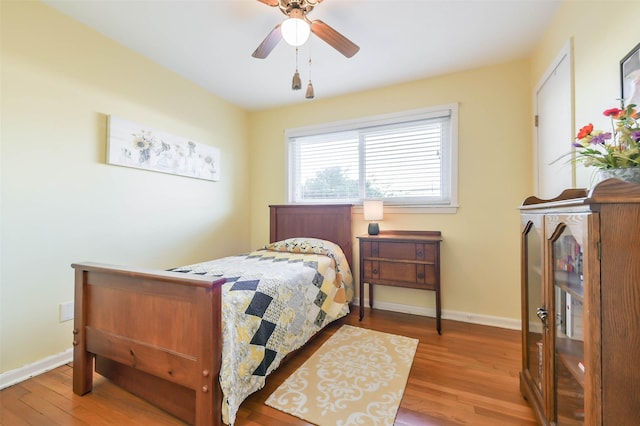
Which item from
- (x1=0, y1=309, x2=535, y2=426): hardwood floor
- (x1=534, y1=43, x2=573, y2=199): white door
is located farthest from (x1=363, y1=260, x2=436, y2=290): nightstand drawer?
(x1=534, y1=43, x2=573, y2=199): white door

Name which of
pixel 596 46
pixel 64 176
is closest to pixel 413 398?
→ pixel 596 46

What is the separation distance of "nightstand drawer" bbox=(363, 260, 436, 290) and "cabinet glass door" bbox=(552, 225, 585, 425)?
1.34 metres

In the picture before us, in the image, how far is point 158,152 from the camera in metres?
2.55

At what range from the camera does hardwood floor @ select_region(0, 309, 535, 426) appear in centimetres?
138

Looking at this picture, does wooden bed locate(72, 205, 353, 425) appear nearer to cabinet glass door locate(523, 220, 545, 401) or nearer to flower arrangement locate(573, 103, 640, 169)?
cabinet glass door locate(523, 220, 545, 401)

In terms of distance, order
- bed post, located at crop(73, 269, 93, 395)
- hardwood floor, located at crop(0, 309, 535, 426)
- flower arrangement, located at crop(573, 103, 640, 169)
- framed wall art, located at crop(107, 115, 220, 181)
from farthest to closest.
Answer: framed wall art, located at crop(107, 115, 220, 181), bed post, located at crop(73, 269, 93, 395), hardwood floor, located at crop(0, 309, 535, 426), flower arrangement, located at crop(573, 103, 640, 169)

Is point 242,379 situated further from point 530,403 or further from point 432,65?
point 432,65

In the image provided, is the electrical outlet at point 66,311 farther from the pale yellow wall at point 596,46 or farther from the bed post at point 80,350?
the pale yellow wall at point 596,46

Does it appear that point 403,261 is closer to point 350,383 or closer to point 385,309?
point 385,309

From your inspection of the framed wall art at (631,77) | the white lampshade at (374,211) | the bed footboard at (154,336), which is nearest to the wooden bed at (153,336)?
the bed footboard at (154,336)

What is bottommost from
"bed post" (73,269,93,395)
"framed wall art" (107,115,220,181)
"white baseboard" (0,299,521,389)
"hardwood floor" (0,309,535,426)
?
"hardwood floor" (0,309,535,426)

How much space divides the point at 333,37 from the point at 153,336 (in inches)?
81.1

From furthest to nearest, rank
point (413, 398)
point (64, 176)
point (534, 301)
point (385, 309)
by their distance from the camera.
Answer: point (385, 309) < point (64, 176) < point (413, 398) < point (534, 301)

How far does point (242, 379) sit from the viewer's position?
1.35 meters
